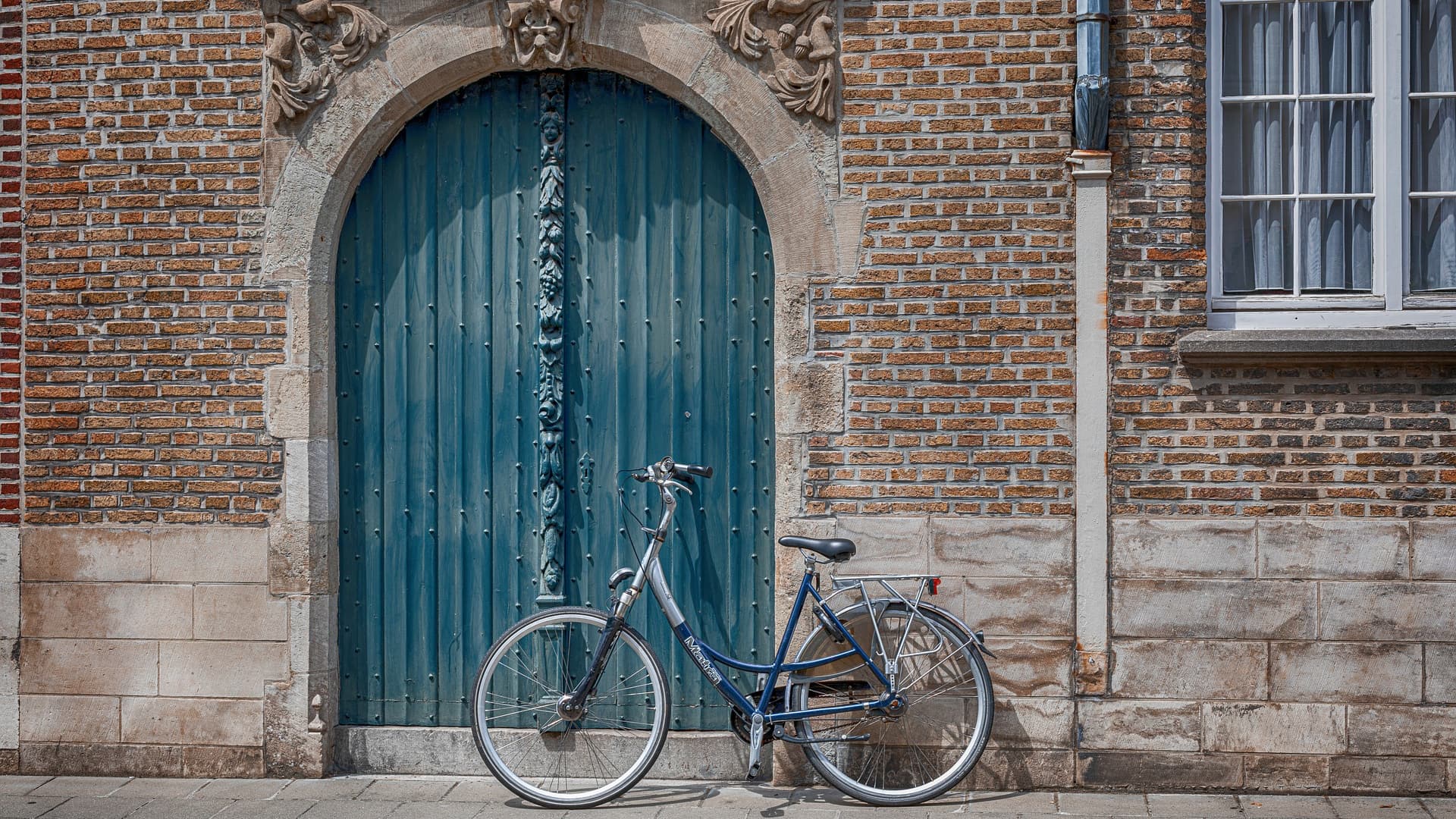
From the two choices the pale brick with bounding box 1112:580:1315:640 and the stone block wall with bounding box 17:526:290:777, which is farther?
the stone block wall with bounding box 17:526:290:777

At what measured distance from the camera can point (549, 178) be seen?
19.4 feet

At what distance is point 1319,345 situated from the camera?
17.6ft

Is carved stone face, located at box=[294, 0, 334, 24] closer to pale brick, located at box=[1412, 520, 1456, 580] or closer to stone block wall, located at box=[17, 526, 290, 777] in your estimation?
stone block wall, located at box=[17, 526, 290, 777]

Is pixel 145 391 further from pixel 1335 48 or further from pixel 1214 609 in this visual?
pixel 1335 48

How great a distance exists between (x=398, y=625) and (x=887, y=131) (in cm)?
315

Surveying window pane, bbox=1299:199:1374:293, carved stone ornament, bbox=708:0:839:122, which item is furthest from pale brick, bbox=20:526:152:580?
window pane, bbox=1299:199:1374:293

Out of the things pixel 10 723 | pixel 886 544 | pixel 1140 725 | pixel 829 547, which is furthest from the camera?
→ pixel 10 723

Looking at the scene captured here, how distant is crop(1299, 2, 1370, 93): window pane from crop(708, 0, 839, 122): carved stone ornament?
2045 mm

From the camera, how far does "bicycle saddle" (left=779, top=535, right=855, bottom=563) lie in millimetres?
5328

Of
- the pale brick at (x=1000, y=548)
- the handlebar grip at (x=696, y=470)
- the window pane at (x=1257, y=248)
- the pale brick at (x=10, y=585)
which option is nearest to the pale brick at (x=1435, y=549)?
the window pane at (x=1257, y=248)

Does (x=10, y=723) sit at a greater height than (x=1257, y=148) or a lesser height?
lesser

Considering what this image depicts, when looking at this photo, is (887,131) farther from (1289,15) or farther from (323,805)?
(323,805)

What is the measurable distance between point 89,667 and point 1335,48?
6185mm

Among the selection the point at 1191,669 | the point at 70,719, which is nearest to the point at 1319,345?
the point at 1191,669
